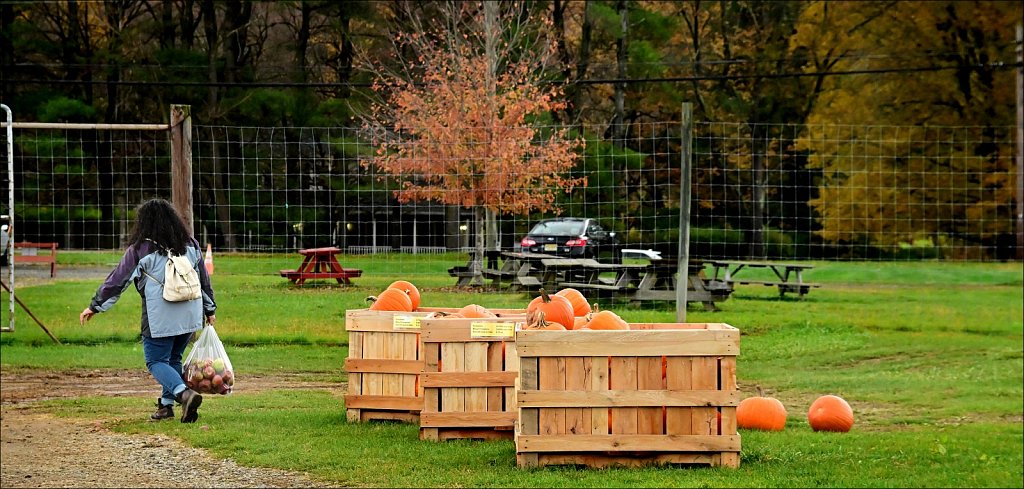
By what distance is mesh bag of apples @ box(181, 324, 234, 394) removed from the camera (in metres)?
5.93

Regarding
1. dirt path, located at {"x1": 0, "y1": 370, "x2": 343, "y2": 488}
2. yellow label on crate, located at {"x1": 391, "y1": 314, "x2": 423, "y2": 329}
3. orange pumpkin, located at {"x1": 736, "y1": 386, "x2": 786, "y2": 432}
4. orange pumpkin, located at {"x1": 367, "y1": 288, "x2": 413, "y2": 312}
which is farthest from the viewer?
orange pumpkin, located at {"x1": 736, "y1": 386, "x2": 786, "y2": 432}

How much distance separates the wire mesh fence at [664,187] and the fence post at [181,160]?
606cm

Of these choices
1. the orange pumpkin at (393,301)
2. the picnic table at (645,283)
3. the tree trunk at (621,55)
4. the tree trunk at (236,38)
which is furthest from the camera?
the tree trunk at (621,55)

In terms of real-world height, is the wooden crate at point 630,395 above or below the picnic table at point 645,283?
below

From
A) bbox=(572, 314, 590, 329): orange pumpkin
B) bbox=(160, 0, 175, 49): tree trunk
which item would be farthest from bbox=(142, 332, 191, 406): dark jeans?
bbox=(160, 0, 175, 49): tree trunk

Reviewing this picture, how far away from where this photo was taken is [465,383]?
8.12m

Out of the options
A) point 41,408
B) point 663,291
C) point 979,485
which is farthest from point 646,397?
point 41,408

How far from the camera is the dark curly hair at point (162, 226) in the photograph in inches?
220

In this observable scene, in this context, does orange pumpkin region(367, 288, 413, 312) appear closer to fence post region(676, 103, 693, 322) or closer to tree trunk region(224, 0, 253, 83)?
fence post region(676, 103, 693, 322)

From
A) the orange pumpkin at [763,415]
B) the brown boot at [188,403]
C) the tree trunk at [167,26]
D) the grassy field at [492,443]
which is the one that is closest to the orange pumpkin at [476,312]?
the grassy field at [492,443]

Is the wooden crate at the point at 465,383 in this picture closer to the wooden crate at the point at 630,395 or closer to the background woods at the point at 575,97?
the wooden crate at the point at 630,395

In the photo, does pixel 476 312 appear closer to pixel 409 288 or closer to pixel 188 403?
pixel 409 288

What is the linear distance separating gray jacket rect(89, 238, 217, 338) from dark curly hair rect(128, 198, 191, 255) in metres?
0.04

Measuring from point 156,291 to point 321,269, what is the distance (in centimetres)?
170
